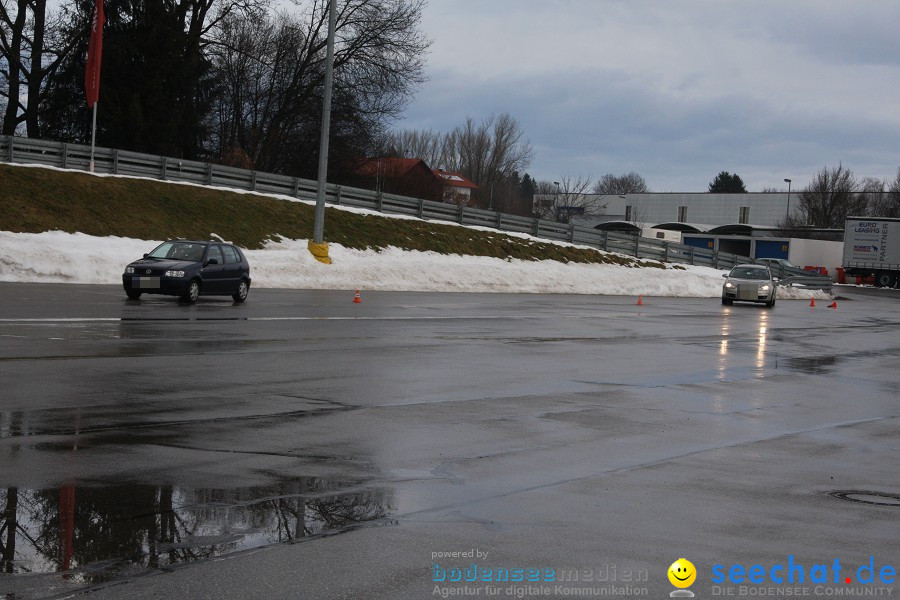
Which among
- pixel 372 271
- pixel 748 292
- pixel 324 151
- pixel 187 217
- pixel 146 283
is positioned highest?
pixel 324 151

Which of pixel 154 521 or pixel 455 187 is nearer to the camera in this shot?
pixel 154 521

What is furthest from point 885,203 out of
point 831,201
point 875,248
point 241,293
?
point 241,293

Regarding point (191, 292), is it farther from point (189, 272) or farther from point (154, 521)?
point (154, 521)

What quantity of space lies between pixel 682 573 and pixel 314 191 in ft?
154

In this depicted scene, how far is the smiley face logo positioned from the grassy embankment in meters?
31.6

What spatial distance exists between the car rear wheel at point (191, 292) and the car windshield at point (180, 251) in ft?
2.59

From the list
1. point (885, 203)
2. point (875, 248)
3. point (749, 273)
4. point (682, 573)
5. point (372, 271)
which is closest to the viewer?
point (682, 573)


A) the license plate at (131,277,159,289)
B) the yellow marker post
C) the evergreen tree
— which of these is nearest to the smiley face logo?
the license plate at (131,277,159,289)

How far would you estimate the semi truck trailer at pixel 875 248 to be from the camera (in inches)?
2731

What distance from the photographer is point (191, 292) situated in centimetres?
2320

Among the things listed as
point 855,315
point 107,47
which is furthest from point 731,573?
point 107,47

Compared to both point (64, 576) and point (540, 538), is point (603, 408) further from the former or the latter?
point (64, 576)

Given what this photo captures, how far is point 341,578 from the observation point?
480cm

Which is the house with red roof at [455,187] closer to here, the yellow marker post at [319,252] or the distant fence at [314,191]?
the distant fence at [314,191]
